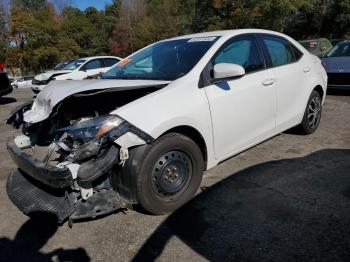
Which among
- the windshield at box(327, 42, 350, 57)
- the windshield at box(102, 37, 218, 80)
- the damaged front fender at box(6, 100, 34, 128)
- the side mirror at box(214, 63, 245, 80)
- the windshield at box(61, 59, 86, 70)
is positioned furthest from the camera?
the windshield at box(61, 59, 86, 70)

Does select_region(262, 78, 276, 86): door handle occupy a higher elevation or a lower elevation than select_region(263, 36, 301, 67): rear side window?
lower

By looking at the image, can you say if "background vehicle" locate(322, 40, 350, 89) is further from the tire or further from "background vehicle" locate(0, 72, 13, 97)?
"background vehicle" locate(0, 72, 13, 97)

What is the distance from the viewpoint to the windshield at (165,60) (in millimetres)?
3561

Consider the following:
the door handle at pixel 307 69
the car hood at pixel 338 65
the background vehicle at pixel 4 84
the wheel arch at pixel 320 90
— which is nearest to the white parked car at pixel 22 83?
the background vehicle at pixel 4 84

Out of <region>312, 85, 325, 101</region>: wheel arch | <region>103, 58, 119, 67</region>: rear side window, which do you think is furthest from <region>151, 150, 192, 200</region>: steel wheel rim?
<region>103, 58, 119, 67</region>: rear side window

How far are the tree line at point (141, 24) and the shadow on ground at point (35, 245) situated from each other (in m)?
27.8

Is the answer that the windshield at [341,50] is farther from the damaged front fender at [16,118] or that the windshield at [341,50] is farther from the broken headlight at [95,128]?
the damaged front fender at [16,118]

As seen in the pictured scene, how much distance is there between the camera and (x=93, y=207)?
2.82 metres

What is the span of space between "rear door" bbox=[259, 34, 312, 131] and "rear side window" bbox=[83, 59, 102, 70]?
957 cm

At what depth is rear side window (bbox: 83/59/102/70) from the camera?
12891mm

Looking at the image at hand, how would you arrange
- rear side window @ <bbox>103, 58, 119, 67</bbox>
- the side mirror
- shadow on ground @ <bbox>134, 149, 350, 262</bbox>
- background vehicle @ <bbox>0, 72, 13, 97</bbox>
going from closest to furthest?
shadow on ground @ <bbox>134, 149, 350, 262</bbox>
the side mirror
background vehicle @ <bbox>0, 72, 13, 97</bbox>
rear side window @ <bbox>103, 58, 119, 67</bbox>

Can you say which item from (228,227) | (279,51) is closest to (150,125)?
(228,227)

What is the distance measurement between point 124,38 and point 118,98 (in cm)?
4715

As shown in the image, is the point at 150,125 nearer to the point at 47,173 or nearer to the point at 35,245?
the point at 47,173
